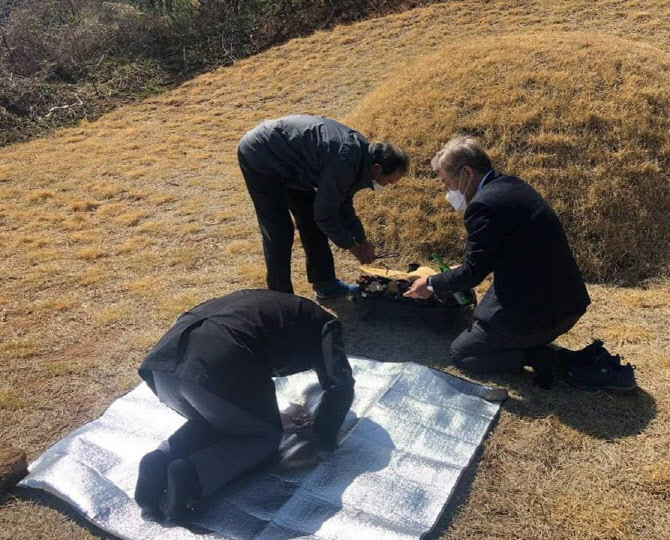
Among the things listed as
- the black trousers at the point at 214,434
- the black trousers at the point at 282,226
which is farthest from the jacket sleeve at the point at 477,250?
the black trousers at the point at 282,226

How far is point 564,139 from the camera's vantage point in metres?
4.81

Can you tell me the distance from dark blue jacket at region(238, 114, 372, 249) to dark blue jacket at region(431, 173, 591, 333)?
740 mm

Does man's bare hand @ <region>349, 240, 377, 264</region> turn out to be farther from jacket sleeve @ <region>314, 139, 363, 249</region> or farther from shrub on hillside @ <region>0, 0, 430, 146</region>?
shrub on hillside @ <region>0, 0, 430, 146</region>

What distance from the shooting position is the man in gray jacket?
337cm

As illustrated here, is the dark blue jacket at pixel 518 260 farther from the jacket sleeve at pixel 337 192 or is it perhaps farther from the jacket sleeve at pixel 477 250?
the jacket sleeve at pixel 337 192

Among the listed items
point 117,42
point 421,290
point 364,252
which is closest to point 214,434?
point 421,290

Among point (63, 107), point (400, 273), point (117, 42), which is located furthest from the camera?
point (117, 42)

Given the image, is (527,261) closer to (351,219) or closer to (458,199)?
(458,199)

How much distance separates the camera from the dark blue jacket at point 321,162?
3.36m

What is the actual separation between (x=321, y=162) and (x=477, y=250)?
106 centimetres

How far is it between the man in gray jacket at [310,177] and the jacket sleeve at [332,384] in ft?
3.37

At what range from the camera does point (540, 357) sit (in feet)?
10.3

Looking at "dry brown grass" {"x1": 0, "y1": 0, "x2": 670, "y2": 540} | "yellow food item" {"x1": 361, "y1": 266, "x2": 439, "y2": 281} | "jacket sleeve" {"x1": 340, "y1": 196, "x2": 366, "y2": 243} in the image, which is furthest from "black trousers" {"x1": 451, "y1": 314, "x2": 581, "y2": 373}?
"jacket sleeve" {"x1": 340, "y1": 196, "x2": 366, "y2": 243}

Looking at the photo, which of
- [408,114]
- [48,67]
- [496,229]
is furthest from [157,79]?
[496,229]
